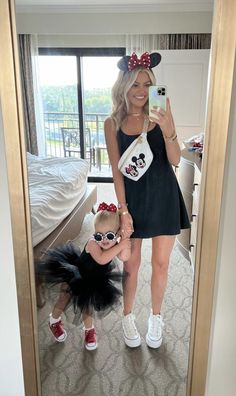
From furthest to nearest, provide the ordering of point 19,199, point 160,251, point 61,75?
point 160,251 < point 61,75 < point 19,199

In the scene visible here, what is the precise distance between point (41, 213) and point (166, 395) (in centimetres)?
84

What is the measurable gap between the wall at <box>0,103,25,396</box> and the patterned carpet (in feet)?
0.41

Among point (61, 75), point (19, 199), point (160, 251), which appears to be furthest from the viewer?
point (160, 251)

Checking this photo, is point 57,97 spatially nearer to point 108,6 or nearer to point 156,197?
point 108,6

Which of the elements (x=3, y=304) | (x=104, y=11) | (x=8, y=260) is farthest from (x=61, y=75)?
(x=3, y=304)

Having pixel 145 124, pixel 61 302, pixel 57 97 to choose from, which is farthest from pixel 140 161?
pixel 61 302

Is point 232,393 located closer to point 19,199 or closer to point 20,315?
point 20,315

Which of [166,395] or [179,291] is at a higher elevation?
[179,291]

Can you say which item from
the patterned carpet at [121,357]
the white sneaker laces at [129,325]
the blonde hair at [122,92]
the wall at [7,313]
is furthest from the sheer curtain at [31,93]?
the white sneaker laces at [129,325]

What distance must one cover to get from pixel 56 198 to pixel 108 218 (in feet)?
0.76

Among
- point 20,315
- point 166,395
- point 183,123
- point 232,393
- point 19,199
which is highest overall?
point 183,123

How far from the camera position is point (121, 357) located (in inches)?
54.1

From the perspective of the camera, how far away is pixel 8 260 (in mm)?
1043

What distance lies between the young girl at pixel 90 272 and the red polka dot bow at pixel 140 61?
1.48 feet
